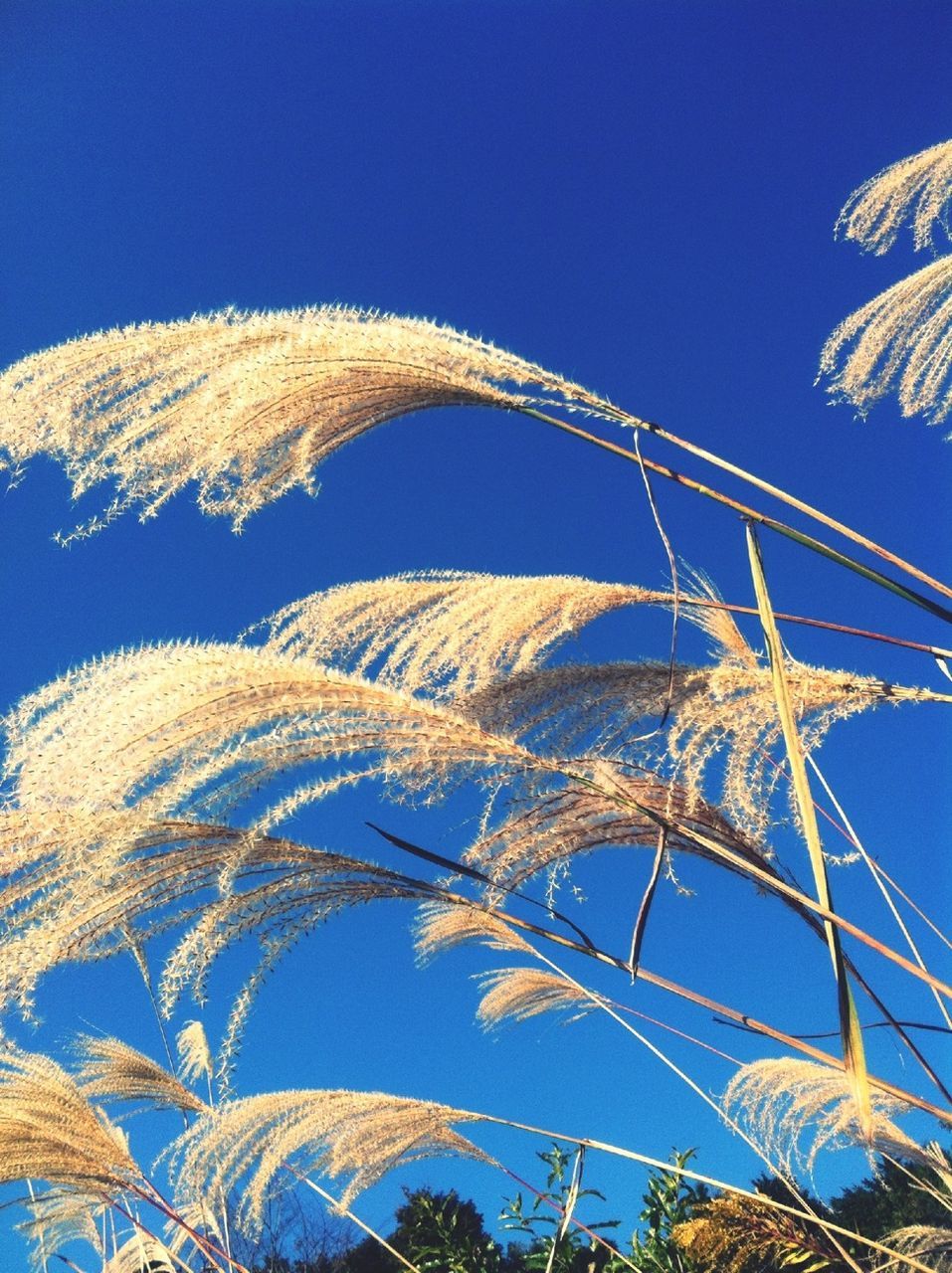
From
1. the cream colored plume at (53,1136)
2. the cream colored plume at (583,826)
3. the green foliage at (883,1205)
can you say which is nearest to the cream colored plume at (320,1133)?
the cream colored plume at (53,1136)

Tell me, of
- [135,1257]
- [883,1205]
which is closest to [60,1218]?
[135,1257]

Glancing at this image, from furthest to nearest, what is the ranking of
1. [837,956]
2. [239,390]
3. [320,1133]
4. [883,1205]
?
[883,1205] < [320,1133] < [239,390] < [837,956]

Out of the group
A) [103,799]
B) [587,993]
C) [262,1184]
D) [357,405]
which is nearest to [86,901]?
[103,799]

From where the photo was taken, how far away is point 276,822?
66.4 inches

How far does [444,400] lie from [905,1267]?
3.43 metres

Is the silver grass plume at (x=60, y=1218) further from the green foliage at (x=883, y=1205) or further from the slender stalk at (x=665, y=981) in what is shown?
the green foliage at (x=883, y=1205)

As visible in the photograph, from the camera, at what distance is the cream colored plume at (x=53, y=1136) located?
337cm

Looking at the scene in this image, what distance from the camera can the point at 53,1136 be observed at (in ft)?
11.3

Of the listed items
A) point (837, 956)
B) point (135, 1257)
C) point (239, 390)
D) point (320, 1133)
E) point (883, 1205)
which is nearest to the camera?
point (837, 956)

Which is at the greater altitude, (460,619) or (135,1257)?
(460,619)

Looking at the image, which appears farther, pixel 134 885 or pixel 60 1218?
pixel 60 1218

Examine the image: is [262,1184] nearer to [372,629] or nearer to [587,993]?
[587,993]

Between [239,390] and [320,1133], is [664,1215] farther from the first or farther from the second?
[239,390]

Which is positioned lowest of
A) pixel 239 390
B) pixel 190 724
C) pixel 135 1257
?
pixel 135 1257
